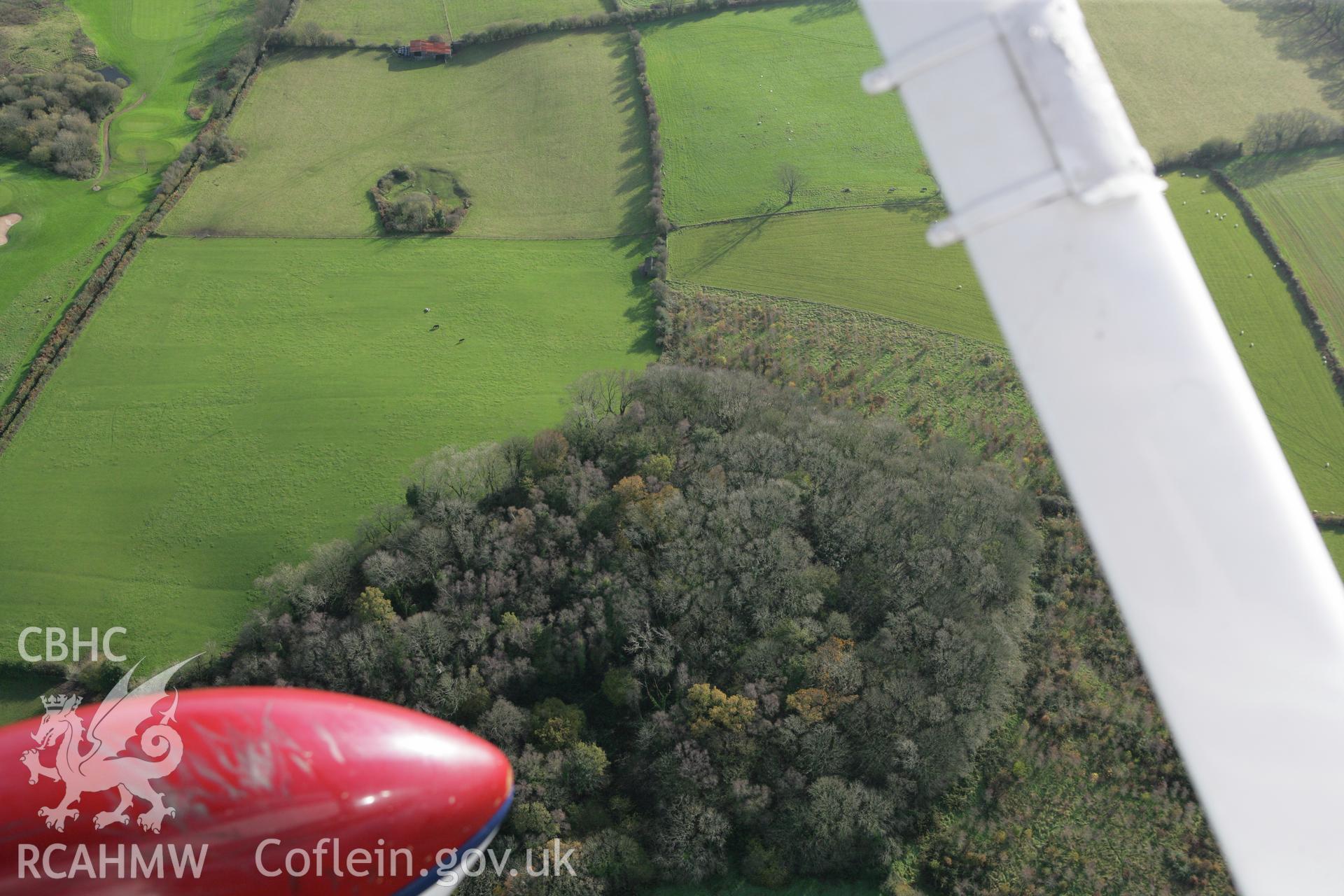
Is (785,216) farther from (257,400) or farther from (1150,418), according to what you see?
(1150,418)

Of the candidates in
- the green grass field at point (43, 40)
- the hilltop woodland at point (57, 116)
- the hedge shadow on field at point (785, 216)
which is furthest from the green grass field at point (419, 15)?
the hedge shadow on field at point (785, 216)

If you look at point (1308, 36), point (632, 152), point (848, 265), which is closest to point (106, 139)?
point (632, 152)

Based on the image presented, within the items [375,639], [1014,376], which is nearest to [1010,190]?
[375,639]

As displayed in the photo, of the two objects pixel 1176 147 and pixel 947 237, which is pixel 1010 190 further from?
pixel 1176 147

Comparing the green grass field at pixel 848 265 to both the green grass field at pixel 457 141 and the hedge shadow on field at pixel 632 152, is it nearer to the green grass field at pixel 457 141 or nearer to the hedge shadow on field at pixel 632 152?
the hedge shadow on field at pixel 632 152

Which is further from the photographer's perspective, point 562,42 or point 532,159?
point 562,42

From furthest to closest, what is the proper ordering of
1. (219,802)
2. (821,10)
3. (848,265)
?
1. (821,10)
2. (848,265)
3. (219,802)

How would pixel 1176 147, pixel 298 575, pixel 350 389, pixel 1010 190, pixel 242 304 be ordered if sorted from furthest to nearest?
pixel 1176 147
pixel 242 304
pixel 350 389
pixel 298 575
pixel 1010 190
